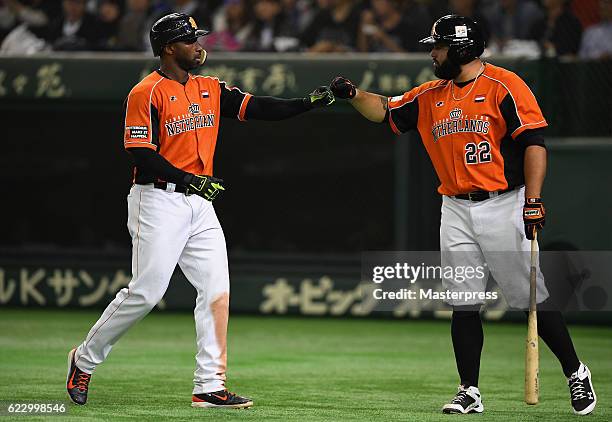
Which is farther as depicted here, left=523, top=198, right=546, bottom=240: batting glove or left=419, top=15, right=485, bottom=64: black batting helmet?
left=419, top=15, right=485, bottom=64: black batting helmet

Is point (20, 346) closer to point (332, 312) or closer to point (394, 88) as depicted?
point (332, 312)

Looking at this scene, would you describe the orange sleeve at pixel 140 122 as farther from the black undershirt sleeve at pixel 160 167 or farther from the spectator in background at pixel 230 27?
the spectator in background at pixel 230 27

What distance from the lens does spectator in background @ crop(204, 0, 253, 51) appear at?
12.0 metres

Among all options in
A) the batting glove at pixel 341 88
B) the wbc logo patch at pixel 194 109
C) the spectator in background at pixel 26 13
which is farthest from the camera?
the spectator in background at pixel 26 13

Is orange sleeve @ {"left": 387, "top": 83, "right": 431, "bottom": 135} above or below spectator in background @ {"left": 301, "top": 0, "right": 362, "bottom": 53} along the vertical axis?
below

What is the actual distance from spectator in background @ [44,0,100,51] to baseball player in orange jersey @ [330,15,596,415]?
21.3 ft

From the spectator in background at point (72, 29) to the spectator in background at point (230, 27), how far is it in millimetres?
1205

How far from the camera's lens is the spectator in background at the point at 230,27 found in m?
12.0

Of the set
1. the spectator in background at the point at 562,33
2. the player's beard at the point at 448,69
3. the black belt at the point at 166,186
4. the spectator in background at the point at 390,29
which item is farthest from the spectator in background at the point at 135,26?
the player's beard at the point at 448,69

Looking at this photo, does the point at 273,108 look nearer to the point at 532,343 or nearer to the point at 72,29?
the point at 532,343

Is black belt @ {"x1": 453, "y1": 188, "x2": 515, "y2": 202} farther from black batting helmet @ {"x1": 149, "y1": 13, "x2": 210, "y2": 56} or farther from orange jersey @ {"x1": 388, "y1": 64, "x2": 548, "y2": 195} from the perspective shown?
black batting helmet @ {"x1": 149, "y1": 13, "x2": 210, "y2": 56}

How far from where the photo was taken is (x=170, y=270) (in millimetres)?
6090

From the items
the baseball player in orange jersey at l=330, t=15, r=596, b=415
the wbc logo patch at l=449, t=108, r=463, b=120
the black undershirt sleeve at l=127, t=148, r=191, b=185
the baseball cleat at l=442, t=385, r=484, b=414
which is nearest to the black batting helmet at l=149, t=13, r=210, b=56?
the black undershirt sleeve at l=127, t=148, r=191, b=185

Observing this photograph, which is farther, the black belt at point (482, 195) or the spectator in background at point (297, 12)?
the spectator in background at point (297, 12)
